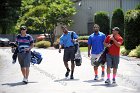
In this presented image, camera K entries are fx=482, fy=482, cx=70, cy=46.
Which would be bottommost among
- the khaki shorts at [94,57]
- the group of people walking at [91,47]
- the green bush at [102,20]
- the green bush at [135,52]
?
the green bush at [135,52]

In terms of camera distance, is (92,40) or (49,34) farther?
(49,34)

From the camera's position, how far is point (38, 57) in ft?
54.7

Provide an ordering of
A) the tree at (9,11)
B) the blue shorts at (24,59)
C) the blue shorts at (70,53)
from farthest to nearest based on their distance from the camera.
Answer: the tree at (9,11) < the blue shorts at (70,53) < the blue shorts at (24,59)

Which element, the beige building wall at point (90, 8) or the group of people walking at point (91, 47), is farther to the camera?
the beige building wall at point (90, 8)

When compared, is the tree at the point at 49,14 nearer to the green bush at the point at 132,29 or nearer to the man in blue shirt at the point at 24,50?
the green bush at the point at 132,29

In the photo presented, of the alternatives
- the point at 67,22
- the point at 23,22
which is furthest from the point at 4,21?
the point at 67,22

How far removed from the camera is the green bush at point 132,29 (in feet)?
98.4

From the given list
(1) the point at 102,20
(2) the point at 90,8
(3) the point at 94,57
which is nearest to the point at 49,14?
(2) the point at 90,8

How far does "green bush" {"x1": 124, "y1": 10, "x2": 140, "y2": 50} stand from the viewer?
2998cm

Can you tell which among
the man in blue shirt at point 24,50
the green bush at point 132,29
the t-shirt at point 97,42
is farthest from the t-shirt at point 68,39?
the green bush at point 132,29

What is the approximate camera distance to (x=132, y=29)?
3022 cm

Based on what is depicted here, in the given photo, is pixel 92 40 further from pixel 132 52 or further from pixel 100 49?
pixel 132 52

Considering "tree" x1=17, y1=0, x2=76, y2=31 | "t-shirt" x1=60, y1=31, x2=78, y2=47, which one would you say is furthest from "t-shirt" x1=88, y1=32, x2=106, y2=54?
"tree" x1=17, y1=0, x2=76, y2=31

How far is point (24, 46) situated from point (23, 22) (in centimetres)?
4134
